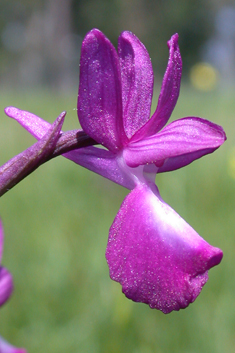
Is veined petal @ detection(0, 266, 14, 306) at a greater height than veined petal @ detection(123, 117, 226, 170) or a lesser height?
lesser

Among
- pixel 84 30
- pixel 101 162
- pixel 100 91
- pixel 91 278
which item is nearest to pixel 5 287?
pixel 101 162

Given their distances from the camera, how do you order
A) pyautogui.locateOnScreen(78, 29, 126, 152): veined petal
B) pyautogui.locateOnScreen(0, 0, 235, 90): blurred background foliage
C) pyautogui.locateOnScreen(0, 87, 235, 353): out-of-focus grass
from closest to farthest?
pyautogui.locateOnScreen(78, 29, 126, 152): veined petal, pyautogui.locateOnScreen(0, 87, 235, 353): out-of-focus grass, pyautogui.locateOnScreen(0, 0, 235, 90): blurred background foliage

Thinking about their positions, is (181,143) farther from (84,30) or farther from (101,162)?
(84,30)

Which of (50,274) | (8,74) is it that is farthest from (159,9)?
(50,274)

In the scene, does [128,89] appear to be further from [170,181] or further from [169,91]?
[170,181]

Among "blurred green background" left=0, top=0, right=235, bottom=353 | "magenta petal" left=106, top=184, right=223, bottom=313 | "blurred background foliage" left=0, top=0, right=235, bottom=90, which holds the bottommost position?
"blurred background foliage" left=0, top=0, right=235, bottom=90

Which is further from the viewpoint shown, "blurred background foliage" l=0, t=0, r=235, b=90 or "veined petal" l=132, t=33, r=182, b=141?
"blurred background foliage" l=0, t=0, r=235, b=90

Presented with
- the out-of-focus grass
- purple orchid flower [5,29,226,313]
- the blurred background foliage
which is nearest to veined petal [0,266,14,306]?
purple orchid flower [5,29,226,313]

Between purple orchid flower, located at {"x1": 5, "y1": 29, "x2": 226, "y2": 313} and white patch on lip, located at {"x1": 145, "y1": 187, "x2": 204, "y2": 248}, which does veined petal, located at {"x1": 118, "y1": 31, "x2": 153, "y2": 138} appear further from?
white patch on lip, located at {"x1": 145, "y1": 187, "x2": 204, "y2": 248}
